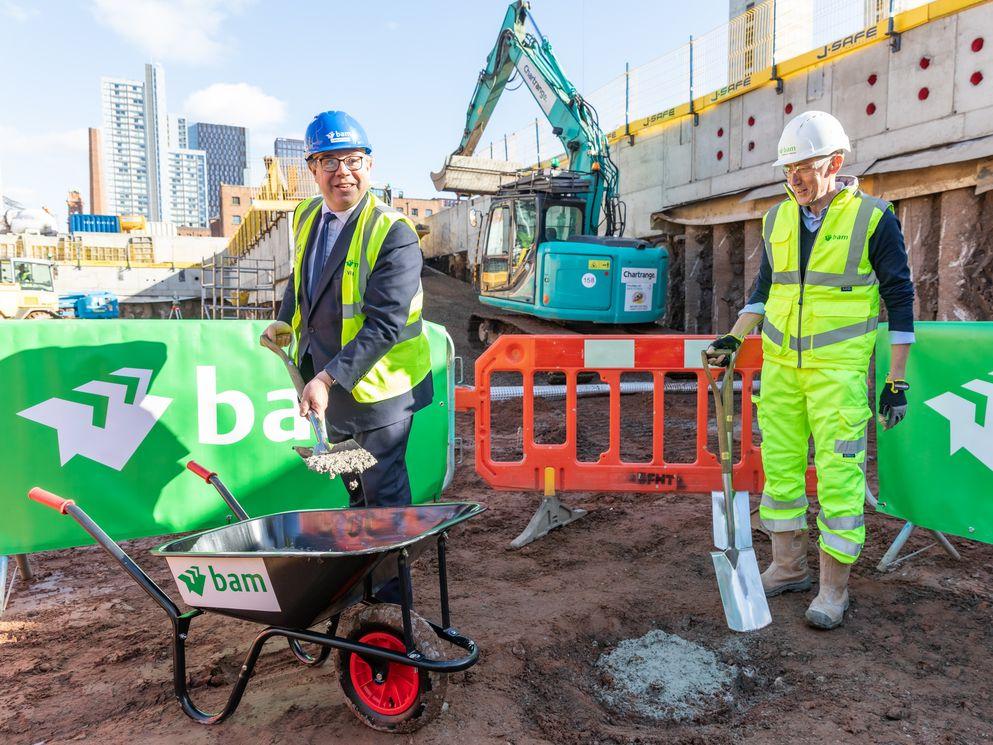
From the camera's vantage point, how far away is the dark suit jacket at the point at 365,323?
2.61m

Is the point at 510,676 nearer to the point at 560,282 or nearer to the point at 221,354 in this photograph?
the point at 221,354

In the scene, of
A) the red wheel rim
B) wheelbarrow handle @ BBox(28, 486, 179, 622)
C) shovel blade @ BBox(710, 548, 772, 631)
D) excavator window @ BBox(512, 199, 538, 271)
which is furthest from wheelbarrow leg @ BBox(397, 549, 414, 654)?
excavator window @ BBox(512, 199, 538, 271)

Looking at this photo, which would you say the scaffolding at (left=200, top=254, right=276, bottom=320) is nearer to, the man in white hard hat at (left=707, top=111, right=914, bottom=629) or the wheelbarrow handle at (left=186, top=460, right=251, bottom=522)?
the wheelbarrow handle at (left=186, top=460, right=251, bottom=522)

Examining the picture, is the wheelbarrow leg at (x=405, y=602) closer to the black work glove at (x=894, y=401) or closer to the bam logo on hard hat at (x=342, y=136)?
the bam logo on hard hat at (x=342, y=136)

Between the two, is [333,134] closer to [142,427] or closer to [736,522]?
[142,427]

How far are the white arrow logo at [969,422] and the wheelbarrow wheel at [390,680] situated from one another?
9.20ft

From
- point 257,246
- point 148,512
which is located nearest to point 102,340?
point 148,512

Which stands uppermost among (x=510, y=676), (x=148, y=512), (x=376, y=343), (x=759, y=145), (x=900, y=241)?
(x=759, y=145)

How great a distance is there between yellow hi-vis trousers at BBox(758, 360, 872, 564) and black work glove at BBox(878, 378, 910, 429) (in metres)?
0.09

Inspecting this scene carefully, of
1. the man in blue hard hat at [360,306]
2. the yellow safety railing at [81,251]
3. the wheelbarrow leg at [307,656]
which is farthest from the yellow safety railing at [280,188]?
the wheelbarrow leg at [307,656]

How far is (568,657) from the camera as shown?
3074mm

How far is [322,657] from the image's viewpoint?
9.32 feet

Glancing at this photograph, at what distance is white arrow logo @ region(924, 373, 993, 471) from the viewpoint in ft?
11.2

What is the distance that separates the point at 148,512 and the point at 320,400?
207 cm
